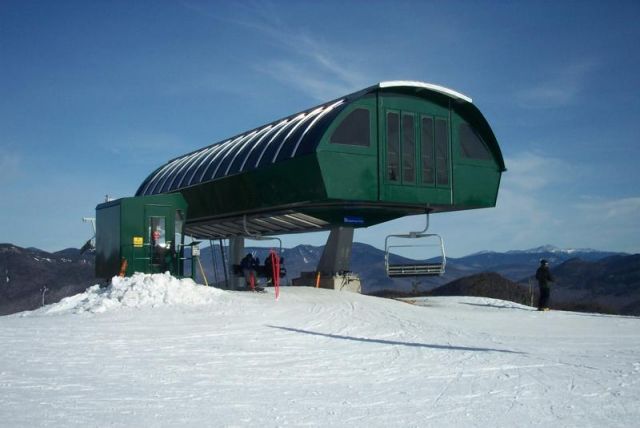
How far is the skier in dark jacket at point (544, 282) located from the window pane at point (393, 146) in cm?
528

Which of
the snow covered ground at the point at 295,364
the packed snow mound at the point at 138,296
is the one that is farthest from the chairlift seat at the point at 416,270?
the packed snow mound at the point at 138,296

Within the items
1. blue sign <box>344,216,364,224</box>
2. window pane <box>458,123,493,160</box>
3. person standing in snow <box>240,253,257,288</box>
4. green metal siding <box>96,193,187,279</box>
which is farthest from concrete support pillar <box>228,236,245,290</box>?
window pane <box>458,123,493,160</box>

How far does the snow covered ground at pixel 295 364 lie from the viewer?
7.11 m

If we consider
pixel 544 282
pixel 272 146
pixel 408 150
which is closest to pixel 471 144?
pixel 408 150

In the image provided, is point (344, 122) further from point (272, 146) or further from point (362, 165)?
point (272, 146)

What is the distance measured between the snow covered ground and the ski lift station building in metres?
4.06

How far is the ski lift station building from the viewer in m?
19.6

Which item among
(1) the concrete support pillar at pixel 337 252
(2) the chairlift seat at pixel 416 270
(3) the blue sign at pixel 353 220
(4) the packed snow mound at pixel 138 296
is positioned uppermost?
(3) the blue sign at pixel 353 220

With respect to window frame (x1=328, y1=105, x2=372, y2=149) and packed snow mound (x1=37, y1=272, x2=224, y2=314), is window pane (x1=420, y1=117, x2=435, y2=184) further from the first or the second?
packed snow mound (x1=37, y1=272, x2=224, y2=314)

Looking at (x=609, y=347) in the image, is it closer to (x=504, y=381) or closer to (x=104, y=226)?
(x=504, y=381)

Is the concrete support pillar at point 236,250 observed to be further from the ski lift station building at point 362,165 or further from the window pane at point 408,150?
the window pane at point 408,150

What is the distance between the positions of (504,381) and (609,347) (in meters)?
4.55

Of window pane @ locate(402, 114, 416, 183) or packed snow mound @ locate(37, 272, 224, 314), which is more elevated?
window pane @ locate(402, 114, 416, 183)

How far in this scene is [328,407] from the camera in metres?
7.45
